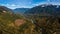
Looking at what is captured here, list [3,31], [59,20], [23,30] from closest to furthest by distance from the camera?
[3,31], [23,30], [59,20]

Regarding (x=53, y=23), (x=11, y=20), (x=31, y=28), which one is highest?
(x=11, y=20)

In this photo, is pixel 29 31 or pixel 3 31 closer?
pixel 3 31

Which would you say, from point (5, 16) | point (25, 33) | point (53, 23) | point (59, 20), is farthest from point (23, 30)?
point (59, 20)

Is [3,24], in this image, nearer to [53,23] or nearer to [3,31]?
[3,31]

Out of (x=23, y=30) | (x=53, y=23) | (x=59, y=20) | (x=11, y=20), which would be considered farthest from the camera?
(x=59, y=20)

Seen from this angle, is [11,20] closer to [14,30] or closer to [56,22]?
[14,30]

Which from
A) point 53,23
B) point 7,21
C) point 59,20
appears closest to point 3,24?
point 7,21

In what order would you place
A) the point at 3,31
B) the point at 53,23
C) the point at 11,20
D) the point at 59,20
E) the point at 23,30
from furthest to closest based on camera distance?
the point at 59,20
the point at 53,23
the point at 11,20
the point at 23,30
the point at 3,31

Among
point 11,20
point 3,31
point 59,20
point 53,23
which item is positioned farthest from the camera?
point 59,20

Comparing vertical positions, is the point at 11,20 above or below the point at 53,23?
above
